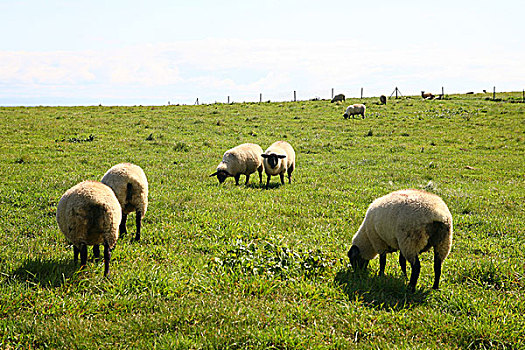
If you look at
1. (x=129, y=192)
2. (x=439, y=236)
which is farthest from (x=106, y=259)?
(x=439, y=236)

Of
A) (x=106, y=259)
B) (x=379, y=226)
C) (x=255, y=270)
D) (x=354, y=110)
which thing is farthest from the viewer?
(x=354, y=110)

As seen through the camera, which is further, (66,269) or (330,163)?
(330,163)

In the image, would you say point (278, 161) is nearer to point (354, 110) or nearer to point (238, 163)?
point (238, 163)

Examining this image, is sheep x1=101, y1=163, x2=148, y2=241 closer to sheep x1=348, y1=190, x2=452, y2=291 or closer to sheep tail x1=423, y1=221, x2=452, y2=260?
sheep x1=348, y1=190, x2=452, y2=291

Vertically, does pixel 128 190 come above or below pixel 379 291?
above

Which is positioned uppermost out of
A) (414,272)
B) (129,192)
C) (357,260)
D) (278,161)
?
(278,161)

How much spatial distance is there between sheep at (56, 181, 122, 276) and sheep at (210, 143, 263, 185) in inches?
304

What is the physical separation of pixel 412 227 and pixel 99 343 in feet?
14.3

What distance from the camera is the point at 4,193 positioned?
35.3 ft

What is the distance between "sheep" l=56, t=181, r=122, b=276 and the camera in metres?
5.79

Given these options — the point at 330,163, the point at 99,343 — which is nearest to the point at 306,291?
the point at 99,343

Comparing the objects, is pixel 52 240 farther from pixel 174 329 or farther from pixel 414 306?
pixel 414 306

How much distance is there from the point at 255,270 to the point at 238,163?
8763mm

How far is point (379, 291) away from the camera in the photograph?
5602mm
